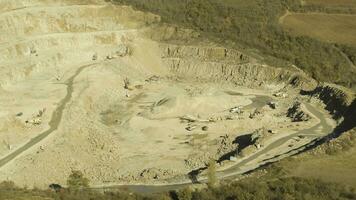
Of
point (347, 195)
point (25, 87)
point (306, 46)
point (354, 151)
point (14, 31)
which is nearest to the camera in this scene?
point (347, 195)

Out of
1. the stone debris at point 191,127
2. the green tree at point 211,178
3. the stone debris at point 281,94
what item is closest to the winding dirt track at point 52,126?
the stone debris at point 191,127

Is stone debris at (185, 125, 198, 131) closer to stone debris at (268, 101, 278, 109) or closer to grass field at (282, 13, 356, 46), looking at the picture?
stone debris at (268, 101, 278, 109)

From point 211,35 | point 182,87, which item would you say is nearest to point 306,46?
point 211,35

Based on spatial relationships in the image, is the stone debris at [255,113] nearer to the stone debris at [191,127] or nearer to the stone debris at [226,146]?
the stone debris at [226,146]

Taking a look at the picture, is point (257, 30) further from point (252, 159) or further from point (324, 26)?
point (252, 159)

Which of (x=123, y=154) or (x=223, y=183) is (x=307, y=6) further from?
(x=223, y=183)

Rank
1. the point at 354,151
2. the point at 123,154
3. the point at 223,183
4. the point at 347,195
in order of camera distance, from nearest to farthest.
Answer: the point at 347,195 → the point at 223,183 → the point at 354,151 → the point at 123,154
